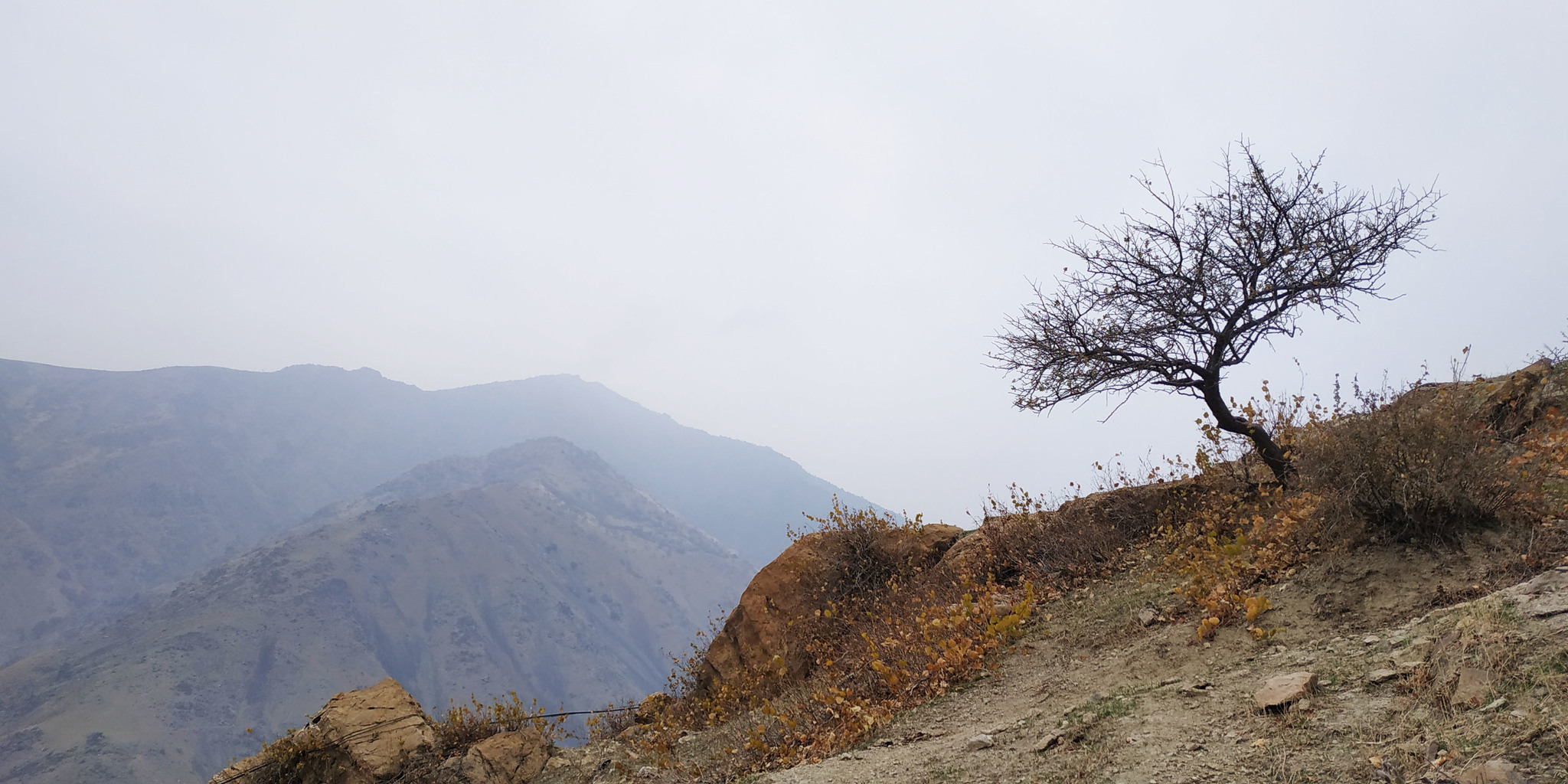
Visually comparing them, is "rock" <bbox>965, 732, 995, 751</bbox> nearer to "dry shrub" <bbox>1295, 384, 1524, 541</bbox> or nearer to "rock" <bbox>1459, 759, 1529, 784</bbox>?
"rock" <bbox>1459, 759, 1529, 784</bbox>

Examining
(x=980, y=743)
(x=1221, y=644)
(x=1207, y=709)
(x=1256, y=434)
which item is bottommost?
(x=980, y=743)

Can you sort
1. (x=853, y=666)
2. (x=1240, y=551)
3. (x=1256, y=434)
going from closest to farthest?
(x=1240, y=551) < (x=853, y=666) < (x=1256, y=434)

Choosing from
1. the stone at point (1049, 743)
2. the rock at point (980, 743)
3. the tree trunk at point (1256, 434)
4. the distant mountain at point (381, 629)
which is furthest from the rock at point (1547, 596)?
the distant mountain at point (381, 629)

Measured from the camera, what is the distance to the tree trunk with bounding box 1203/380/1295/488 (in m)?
8.85

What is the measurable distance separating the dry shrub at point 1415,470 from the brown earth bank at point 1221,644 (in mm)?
21

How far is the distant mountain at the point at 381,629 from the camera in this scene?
261ft

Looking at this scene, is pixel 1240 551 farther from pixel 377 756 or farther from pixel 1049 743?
pixel 377 756

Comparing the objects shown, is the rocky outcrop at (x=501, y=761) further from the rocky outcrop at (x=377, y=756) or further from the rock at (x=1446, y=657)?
the rock at (x=1446, y=657)

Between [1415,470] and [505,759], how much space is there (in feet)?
36.7

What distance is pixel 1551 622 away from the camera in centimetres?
392

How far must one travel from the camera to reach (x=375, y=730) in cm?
984

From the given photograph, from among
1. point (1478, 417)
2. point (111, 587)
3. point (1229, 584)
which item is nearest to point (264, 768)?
point (1229, 584)

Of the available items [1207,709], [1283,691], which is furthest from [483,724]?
[1283,691]

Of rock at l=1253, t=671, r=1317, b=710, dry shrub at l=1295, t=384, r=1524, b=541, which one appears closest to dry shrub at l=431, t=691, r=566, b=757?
rock at l=1253, t=671, r=1317, b=710
